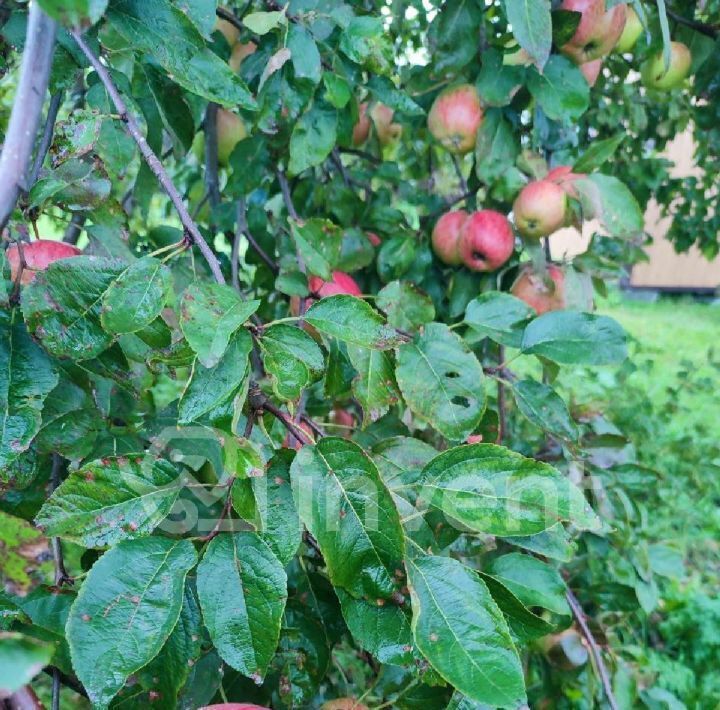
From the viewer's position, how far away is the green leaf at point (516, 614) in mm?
553

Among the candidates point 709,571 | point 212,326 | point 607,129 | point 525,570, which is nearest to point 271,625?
point 212,326

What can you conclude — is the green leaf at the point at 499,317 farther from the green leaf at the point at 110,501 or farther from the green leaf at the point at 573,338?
the green leaf at the point at 110,501

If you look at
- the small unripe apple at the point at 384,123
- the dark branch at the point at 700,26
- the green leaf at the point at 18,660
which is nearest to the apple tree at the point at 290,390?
the green leaf at the point at 18,660

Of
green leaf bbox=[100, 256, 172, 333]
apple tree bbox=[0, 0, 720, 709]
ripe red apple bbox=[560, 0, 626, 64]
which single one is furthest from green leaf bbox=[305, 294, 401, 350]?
ripe red apple bbox=[560, 0, 626, 64]

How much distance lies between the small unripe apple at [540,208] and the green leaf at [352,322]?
0.74 metres

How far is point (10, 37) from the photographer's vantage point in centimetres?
74

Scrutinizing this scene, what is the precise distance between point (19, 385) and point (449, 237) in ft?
3.08

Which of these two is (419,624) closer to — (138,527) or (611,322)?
(138,527)

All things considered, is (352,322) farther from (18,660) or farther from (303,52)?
(303,52)

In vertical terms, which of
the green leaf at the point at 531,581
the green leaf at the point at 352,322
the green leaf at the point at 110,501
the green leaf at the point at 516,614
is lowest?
the green leaf at the point at 531,581

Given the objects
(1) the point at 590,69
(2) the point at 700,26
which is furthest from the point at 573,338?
(2) the point at 700,26

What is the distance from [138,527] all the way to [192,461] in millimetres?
213

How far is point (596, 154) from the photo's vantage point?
1182mm

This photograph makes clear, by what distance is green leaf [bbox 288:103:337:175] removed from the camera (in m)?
1.05
